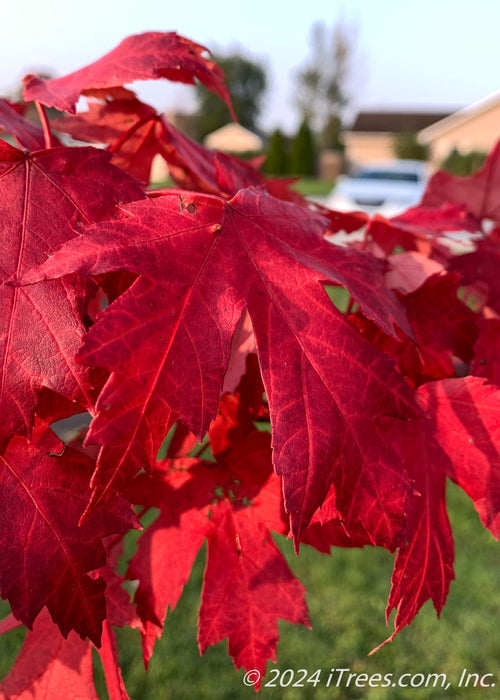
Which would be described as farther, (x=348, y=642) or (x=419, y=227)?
(x=348, y=642)

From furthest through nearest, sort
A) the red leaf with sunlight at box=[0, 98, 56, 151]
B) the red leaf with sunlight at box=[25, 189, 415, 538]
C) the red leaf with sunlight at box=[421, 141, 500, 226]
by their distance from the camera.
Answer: the red leaf with sunlight at box=[421, 141, 500, 226], the red leaf with sunlight at box=[0, 98, 56, 151], the red leaf with sunlight at box=[25, 189, 415, 538]

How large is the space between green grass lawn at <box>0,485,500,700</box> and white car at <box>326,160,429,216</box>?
7550mm

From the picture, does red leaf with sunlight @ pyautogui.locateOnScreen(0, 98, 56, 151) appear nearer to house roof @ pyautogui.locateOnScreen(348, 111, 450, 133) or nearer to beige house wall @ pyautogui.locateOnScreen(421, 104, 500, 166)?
beige house wall @ pyautogui.locateOnScreen(421, 104, 500, 166)

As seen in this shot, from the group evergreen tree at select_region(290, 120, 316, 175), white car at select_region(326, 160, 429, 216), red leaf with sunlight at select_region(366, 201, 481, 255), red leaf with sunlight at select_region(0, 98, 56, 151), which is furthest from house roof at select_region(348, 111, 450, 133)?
red leaf with sunlight at select_region(0, 98, 56, 151)

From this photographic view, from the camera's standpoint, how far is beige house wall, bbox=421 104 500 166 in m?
23.8

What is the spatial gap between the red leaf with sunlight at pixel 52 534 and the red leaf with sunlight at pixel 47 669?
237 millimetres

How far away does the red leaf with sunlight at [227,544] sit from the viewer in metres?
0.60

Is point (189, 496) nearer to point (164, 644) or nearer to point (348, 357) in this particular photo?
point (348, 357)

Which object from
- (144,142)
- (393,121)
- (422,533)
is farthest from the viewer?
(393,121)

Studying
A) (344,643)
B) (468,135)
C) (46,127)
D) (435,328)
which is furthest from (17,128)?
(468,135)

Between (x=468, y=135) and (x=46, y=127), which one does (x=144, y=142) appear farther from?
(x=468, y=135)

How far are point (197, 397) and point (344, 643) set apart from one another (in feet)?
7.54

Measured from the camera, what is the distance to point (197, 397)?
41 centimetres

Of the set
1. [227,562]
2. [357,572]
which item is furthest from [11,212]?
[357,572]
